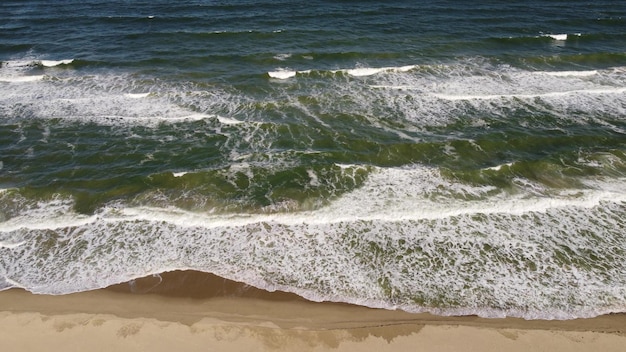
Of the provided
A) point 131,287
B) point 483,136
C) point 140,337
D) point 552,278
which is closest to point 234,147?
point 131,287

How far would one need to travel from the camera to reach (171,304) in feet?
39.2

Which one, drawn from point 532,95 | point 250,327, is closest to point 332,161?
point 250,327

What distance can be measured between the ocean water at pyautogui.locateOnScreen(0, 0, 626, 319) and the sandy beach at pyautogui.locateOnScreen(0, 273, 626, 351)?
0.48 meters

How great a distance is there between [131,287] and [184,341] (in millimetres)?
2818

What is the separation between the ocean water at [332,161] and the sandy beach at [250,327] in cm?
48

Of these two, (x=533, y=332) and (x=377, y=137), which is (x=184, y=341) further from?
(x=377, y=137)

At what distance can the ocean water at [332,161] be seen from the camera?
12891 millimetres

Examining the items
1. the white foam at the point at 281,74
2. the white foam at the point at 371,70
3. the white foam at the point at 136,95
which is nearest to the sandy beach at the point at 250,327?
the white foam at the point at 136,95

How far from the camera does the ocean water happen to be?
42.3ft

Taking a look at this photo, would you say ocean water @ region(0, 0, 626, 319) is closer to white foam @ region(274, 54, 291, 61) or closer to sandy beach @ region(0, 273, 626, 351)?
white foam @ region(274, 54, 291, 61)

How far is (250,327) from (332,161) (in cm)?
856

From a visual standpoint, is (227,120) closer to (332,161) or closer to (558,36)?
(332,161)

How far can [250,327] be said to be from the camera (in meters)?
11.2

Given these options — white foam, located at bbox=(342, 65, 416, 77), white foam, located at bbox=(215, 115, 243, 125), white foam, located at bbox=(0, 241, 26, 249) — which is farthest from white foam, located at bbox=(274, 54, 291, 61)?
white foam, located at bbox=(0, 241, 26, 249)
